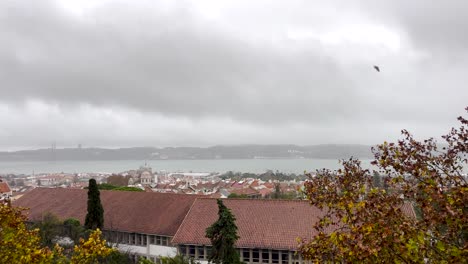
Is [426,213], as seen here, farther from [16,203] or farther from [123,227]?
[16,203]

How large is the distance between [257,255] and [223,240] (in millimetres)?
5912

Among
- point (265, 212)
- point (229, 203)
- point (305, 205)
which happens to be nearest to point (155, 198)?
point (229, 203)

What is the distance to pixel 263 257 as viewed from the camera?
2695cm

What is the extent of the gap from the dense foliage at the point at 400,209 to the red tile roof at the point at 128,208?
24.5 m

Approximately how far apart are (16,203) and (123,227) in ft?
65.5

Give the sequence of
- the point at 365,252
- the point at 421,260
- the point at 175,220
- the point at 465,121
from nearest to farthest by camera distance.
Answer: the point at 365,252 → the point at 421,260 → the point at 465,121 → the point at 175,220

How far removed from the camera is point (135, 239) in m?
32.7

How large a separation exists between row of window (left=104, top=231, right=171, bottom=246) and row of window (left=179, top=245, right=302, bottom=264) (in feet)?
10.9

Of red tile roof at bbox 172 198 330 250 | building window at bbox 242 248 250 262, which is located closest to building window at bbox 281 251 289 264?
red tile roof at bbox 172 198 330 250

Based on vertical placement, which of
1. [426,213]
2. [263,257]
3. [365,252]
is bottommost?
[263,257]

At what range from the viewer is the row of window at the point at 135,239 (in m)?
31.0

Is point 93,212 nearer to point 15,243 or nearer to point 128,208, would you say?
point 128,208

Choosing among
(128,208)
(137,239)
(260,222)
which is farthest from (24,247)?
(128,208)

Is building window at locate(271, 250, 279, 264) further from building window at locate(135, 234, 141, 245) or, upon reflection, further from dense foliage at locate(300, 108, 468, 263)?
dense foliage at locate(300, 108, 468, 263)
